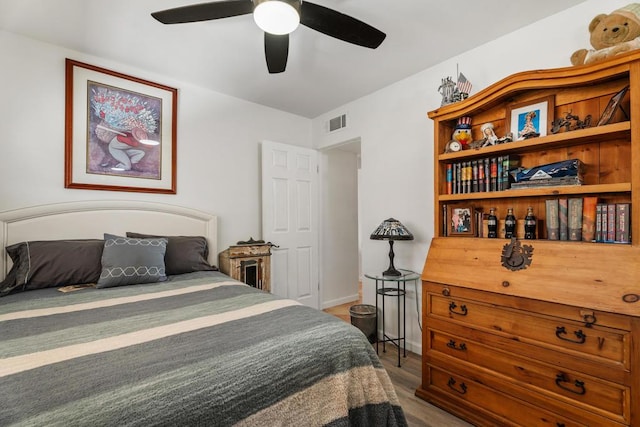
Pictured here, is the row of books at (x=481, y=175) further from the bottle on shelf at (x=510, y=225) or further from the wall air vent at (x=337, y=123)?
the wall air vent at (x=337, y=123)

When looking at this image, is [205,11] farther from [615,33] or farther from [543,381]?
[543,381]

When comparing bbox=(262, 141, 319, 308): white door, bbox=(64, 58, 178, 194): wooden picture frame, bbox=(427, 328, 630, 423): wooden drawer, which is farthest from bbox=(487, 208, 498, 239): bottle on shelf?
bbox=(64, 58, 178, 194): wooden picture frame

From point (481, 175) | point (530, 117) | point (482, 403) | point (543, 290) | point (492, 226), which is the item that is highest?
point (530, 117)

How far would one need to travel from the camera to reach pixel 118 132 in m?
2.60

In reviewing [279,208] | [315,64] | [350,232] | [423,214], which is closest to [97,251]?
[279,208]

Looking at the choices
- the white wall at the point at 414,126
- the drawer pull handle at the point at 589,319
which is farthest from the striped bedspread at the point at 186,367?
the white wall at the point at 414,126

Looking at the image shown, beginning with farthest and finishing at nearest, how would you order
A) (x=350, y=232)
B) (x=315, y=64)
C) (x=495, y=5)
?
1. (x=350, y=232)
2. (x=315, y=64)
3. (x=495, y=5)

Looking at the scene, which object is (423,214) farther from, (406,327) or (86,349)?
(86,349)

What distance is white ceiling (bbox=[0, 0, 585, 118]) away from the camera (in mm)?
1923

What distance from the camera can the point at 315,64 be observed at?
262cm

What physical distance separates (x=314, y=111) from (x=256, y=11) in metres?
2.37

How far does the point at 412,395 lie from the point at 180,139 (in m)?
3.01

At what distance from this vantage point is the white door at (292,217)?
343cm

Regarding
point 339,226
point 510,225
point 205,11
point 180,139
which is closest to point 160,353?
point 205,11
